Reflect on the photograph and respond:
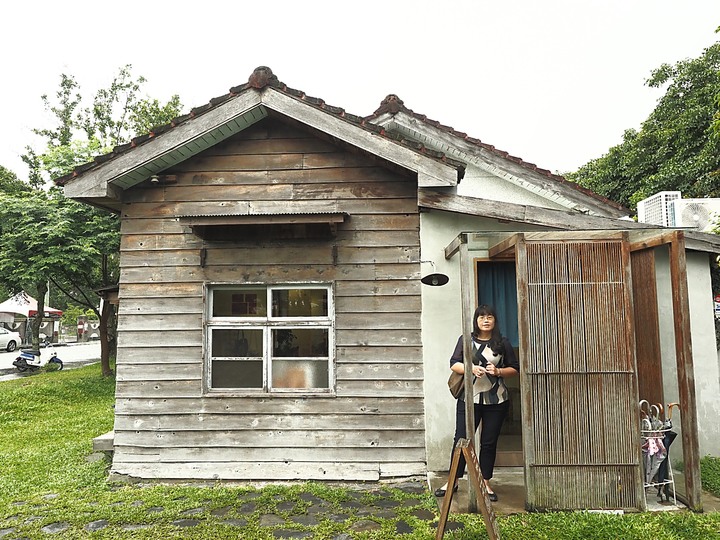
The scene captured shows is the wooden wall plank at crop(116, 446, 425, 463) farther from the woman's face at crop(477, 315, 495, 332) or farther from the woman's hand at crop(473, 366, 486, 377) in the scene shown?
the woman's face at crop(477, 315, 495, 332)

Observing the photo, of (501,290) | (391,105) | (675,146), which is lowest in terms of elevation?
(501,290)

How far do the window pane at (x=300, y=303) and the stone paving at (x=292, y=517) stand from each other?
181cm

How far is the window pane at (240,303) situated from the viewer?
5434 mm

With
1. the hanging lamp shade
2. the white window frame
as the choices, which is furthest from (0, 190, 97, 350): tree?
the hanging lamp shade

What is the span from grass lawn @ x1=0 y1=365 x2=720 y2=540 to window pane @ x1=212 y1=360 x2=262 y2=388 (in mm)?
1031

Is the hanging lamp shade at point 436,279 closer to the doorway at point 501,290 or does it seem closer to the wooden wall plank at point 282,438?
the doorway at point 501,290

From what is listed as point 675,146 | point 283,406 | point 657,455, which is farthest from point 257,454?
point 675,146

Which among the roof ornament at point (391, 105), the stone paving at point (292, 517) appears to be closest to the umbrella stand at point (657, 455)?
→ the stone paving at point (292, 517)

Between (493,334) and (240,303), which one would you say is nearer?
(493,334)

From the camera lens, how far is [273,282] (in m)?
5.35

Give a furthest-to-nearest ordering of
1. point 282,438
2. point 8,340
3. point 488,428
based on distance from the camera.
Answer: point 8,340 < point 282,438 < point 488,428

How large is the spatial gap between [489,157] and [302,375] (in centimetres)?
Result: 420

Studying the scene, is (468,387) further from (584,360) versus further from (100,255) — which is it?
(100,255)

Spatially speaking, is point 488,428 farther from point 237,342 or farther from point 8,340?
point 8,340
